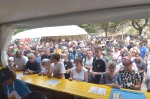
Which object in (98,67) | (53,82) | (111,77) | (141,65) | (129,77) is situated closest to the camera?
(129,77)

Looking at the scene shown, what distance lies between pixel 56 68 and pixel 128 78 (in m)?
1.80

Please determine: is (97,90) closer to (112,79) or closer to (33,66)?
(112,79)

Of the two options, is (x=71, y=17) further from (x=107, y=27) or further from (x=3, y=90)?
(x=107, y=27)

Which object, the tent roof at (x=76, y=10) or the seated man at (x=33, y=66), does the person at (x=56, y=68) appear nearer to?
the seated man at (x=33, y=66)

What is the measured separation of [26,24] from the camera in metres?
4.68

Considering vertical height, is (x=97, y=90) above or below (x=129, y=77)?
below

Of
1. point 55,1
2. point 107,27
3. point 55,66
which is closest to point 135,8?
point 55,1

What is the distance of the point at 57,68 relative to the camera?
4.09 m

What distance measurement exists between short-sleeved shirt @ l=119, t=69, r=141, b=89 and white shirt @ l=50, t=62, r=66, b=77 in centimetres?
145

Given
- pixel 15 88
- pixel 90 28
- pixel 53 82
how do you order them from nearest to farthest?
pixel 15 88
pixel 53 82
pixel 90 28

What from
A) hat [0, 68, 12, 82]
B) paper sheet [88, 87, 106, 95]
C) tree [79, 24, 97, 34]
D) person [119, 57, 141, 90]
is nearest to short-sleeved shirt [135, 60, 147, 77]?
person [119, 57, 141, 90]

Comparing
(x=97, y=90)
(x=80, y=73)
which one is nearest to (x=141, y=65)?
(x=80, y=73)

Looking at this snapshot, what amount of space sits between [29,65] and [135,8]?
10.9 ft

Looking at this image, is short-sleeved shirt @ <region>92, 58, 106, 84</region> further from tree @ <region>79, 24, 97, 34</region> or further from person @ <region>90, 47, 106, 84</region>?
tree @ <region>79, 24, 97, 34</region>
